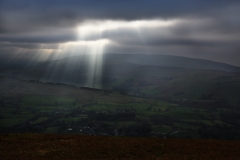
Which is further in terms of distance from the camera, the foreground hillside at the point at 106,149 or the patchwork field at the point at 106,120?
the patchwork field at the point at 106,120

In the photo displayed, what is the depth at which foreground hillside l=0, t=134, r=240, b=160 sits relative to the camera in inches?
830

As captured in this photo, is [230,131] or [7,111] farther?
[7,111]

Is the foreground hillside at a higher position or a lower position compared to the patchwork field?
higher

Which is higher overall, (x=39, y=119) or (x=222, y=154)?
(x=222, y=154)

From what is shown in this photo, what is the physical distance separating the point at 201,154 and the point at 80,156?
11.2 meters

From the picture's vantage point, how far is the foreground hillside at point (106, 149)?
69.2ft

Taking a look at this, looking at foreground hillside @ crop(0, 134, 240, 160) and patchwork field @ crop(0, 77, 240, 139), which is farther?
patchwork field @ crop(0, 77, 240, 139)

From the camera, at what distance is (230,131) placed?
79438mm

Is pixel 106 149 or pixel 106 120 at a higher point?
pixel 106 149

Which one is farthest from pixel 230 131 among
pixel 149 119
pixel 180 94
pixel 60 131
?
pixel 180 94

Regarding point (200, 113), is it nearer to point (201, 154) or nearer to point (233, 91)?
point (233, 91)

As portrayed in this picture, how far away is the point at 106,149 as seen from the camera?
23.2 metres

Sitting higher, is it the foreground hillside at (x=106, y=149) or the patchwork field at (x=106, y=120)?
the foreground hillside at (x=106, y=149)

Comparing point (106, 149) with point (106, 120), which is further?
point (106, 120)
